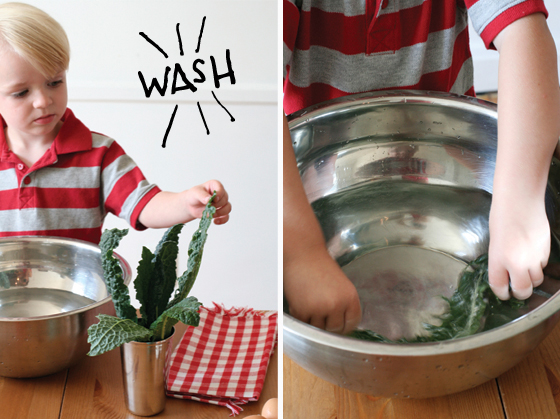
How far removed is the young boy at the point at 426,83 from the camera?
0.39 metres

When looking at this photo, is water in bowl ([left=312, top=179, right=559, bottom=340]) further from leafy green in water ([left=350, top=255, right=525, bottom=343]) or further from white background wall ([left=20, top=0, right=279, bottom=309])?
white background wall ([left=20, top=0, right=279, bottom=309])

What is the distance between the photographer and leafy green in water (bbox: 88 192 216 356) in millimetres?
402

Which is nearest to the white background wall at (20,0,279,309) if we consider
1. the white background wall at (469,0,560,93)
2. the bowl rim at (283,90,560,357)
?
the bowl rim at (283,90,560,357)

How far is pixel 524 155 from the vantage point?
44 centimetres

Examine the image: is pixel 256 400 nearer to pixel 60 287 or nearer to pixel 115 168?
pixel 60 287

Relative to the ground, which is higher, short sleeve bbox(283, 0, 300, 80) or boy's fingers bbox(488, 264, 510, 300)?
short sleeve bbox(283, 0, 300, 80)

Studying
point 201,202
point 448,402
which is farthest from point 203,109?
point 448,402

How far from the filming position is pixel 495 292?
44 cm

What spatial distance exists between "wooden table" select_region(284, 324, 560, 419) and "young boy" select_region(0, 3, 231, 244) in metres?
0.32

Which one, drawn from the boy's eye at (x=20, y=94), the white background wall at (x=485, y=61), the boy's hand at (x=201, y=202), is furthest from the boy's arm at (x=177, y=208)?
the white background wall at (x=485, y=61)

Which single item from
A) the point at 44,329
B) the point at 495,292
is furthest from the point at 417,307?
the point at 44,329

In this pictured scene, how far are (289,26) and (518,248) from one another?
12.1 inches

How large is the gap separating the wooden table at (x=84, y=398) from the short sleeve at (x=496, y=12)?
1.32 ft

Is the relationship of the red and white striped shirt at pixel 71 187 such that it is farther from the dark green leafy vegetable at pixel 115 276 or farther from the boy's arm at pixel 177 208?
the dark green leafy vegetable at pixel 115 276
